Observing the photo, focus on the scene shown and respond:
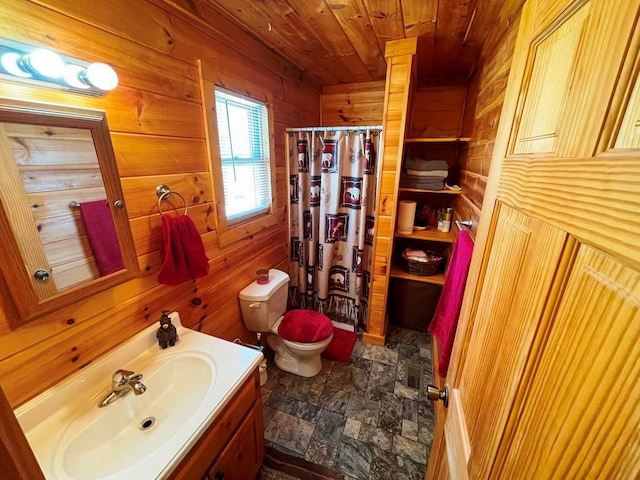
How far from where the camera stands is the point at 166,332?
1.15 m

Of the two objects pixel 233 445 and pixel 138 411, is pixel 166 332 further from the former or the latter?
pixel 233 445

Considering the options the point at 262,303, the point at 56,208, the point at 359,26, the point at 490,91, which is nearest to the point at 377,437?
the point at 262,303

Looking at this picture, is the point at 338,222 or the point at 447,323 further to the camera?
the point at 338,222

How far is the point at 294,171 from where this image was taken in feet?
7.15

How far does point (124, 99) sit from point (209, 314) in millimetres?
1117

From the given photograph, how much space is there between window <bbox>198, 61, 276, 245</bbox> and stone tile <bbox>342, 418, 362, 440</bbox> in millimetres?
1351

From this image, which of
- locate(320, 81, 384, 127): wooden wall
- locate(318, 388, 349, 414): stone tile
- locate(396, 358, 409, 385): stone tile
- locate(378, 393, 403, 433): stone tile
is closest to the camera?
locate(378, 393, 403, 433): stone tile

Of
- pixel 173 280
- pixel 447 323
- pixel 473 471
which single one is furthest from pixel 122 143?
pixel 447 323

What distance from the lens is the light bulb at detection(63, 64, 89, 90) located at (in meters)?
0.78

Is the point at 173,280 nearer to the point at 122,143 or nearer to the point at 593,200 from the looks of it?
the point at 122,143

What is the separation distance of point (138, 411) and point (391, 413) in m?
1.41

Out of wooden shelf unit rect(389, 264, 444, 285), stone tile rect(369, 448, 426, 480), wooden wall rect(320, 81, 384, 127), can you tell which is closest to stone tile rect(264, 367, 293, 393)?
stone tile rect(369, 448, 426, 480)

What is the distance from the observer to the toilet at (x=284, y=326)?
172 centimetres

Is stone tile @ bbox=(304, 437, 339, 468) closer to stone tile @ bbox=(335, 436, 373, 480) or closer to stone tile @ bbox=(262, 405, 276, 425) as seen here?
stone tile @ bbox=(335, 436, 373, 480)
